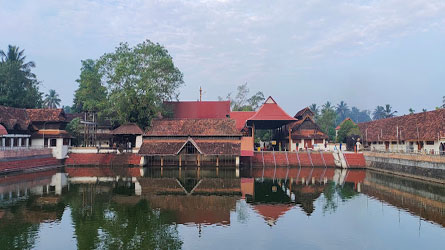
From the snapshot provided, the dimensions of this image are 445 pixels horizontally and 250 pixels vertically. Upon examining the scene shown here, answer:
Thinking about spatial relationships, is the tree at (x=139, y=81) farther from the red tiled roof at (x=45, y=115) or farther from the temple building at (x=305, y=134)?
the temple building at (x=305, y=134)

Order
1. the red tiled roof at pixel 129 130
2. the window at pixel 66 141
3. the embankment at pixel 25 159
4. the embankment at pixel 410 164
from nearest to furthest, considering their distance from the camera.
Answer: the embankment at pixel 410 164 < the embankment at pixel 25 159 < the red tiled roof at pixel 129 130 < the window at pixel 66 141

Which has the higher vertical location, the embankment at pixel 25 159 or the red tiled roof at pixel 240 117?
the red tiled roof at pixel 240 117

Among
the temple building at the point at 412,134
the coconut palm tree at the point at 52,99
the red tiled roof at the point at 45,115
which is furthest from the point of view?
the coconut palm tree at the point at 52,99

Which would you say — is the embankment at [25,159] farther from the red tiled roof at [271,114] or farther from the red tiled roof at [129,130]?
the red tiled roof at [271,114]

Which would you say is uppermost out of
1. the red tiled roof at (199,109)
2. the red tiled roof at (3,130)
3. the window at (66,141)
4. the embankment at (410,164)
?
the red tiled roof at (199,109)

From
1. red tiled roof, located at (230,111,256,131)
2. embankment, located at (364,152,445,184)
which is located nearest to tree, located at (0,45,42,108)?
red tiled roof, located at (230,111,256,131)

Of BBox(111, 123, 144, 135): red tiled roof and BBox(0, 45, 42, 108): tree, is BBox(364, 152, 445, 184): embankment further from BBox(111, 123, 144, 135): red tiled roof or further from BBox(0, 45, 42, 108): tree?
BBox(0, 45, 42, 108): tree

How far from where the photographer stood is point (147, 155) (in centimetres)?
3531

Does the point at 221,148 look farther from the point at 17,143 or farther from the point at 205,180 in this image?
the point at 17,143

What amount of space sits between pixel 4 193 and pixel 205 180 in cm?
1492

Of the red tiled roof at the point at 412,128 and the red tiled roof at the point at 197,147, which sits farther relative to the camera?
the red tiled roof at the point at 197,147

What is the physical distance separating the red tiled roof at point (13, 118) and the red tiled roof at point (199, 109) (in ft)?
56.8

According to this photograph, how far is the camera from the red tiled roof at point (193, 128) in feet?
120

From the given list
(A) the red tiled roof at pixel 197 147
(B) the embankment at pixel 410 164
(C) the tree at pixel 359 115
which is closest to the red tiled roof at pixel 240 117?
(A) the red tiled roof at pixel 197 147
